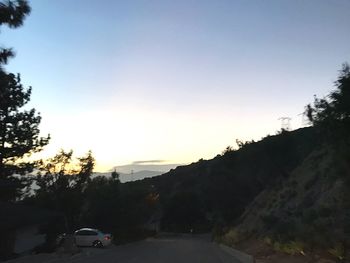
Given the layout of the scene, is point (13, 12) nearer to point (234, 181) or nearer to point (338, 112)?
point (338, 112)

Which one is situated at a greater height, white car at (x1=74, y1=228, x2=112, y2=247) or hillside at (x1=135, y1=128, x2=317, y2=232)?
hillside at (x1=135, y1=128, x2=317, y2=232)

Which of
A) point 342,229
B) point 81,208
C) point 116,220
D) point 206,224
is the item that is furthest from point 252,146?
point 342,229

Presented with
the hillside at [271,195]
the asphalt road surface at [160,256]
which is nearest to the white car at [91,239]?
the asphalt road surface at [160,256]

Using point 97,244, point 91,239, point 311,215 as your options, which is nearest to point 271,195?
point 97,244

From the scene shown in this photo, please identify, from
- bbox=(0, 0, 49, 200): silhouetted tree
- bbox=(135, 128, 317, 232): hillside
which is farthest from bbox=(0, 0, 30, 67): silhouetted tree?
bbox=(135, 128, 317, 232): hillside

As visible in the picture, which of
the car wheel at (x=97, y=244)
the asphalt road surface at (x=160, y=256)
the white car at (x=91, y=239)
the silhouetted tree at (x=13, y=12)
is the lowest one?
the asphalt road surface at (x=160, y=256)

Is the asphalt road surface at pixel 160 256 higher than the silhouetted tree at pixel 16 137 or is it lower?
lower

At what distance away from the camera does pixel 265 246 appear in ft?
103

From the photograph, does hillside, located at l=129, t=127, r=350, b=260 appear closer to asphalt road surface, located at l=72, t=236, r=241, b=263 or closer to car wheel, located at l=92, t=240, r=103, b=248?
asphalt road surface, located at l=72, t=236, r=241, b=263

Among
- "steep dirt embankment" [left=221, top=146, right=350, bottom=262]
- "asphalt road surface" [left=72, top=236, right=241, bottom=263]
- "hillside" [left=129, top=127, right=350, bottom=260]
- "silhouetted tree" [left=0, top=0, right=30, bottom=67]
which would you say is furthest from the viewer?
"asphalt road surface" [left=72, top=236, right=241, bottom=263]

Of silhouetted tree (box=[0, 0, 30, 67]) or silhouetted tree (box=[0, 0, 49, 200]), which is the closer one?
silhouetted tree (box=[0, 0, 30, 67])

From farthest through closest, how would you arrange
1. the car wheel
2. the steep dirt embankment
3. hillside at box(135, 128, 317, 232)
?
hillside at box(135, 128, 317, 232) < the car wheel < the steep dirt embankment

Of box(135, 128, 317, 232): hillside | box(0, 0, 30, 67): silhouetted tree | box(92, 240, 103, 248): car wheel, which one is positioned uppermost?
box(135, 128, 317, 232): hillside

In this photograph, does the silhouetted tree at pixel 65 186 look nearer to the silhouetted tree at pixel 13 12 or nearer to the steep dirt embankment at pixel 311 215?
the steep dirt embankment at pixel 311 215
